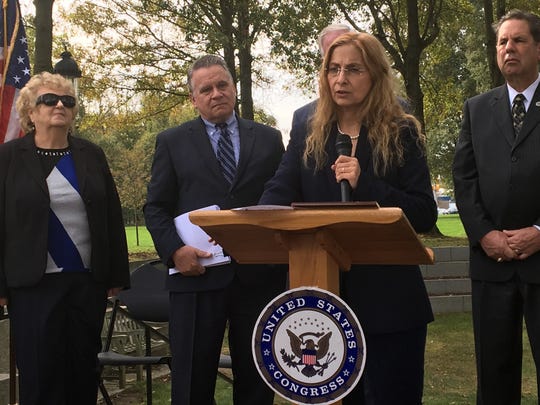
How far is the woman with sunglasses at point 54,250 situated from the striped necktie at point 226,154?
755 mm

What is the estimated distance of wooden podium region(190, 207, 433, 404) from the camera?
2.18 meters

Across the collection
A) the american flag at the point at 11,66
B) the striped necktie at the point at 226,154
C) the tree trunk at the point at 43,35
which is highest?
the tree trunk at the point at 43,35

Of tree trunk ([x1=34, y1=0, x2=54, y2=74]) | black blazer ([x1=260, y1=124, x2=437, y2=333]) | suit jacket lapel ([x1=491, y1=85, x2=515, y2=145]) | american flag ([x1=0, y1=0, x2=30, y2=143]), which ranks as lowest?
black blazer ([x1=260, y1=124, x2=437, y2=333])

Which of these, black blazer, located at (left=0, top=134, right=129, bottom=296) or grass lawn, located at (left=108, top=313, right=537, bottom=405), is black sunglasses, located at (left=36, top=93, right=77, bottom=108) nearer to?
black blazer, located at (left=0, top=134, right=129, bottom=296)

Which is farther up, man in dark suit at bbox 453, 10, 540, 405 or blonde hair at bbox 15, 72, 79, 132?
blonde hair at bbox 15, 72, 79, 132

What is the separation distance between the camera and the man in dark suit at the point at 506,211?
148 inches

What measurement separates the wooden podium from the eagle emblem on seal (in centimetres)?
14

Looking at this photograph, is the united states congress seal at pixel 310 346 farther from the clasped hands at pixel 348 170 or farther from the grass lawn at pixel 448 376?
the grass lawn at pixel 448 376

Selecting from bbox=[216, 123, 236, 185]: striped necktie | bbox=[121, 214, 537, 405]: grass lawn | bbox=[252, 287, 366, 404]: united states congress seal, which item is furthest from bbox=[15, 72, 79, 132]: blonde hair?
bbox=[121, 214, 537, 405]: grass lawn

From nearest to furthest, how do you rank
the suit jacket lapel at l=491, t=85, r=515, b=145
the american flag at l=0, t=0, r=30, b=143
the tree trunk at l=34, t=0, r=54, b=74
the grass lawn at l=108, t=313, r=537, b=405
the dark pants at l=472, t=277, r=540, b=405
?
the dark pants at l=472, t=277, r=540, b=405, the suit jacket lapel at l=491, t=85, r=515, b=145, the american flag at l=0, t=0, r=30, b=143, the grass lawn at l=108, t=313, r=537, b=405, the tree trunk at l=34, t=0, r=54, b=74

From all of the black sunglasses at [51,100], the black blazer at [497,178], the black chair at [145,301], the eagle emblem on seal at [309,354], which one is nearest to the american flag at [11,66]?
the black chair at [145,301]

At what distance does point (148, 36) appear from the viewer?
64.2 ft

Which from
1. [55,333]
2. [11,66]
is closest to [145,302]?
[55,333]

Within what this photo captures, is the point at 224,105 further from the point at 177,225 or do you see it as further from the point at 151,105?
the point at 151,105
